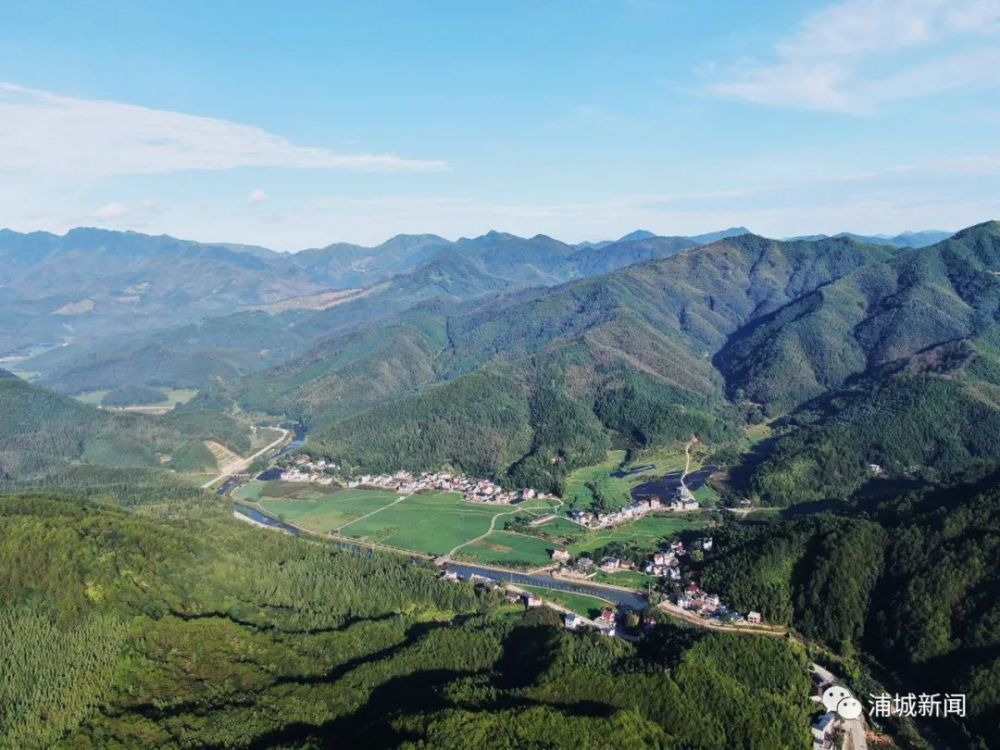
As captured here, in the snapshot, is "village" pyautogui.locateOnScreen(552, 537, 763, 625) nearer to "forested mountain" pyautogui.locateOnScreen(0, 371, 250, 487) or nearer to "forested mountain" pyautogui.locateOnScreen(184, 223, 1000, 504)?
"forested mountain" pyautogui.locateOnScreen(184, 223, 1000, 504)

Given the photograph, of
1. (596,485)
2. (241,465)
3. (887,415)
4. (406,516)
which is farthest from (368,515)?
(887,415)

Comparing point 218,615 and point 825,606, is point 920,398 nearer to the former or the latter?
point 825,606

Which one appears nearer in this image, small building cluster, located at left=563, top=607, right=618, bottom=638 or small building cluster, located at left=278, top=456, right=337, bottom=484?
small building cluster, located at left=563, top=607, right=618, bottom=638

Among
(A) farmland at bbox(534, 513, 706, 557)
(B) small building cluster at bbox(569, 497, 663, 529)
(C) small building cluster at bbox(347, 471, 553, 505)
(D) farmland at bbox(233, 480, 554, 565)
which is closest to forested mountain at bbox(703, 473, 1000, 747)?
(A) farmland at bbox(534, 513, 706, 557)

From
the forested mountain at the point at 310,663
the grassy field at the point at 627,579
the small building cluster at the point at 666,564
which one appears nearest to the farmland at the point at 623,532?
the small building cluster at the point at 666,564

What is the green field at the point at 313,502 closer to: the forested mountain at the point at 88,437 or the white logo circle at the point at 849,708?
the forested mountain at the point at 88,437

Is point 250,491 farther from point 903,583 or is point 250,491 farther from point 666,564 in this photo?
point 903,583
